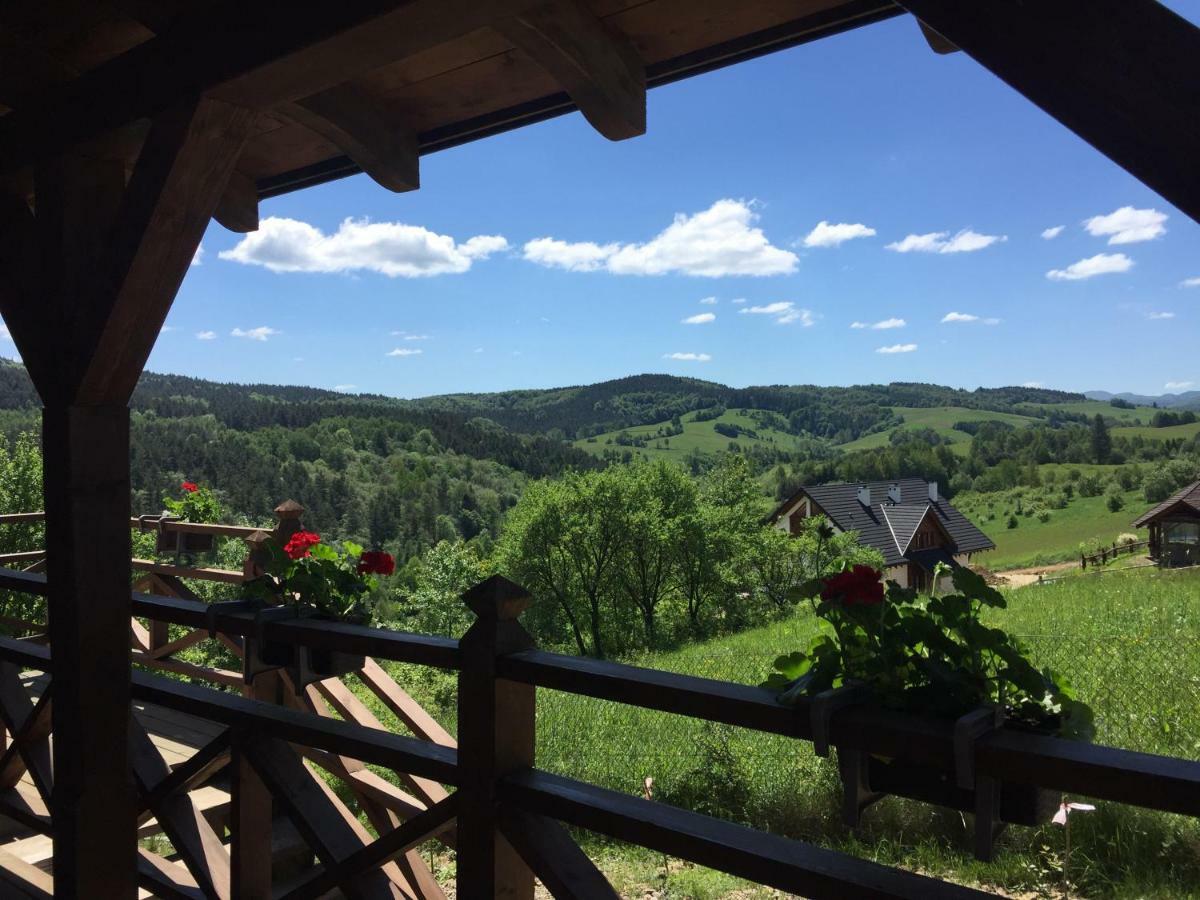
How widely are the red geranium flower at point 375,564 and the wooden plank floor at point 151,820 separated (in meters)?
0.96

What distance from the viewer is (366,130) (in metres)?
1.77

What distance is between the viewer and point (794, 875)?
3.23 ft

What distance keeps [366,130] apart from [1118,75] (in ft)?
4.98

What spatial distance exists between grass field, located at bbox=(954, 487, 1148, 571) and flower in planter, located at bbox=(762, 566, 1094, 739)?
28.7 meters

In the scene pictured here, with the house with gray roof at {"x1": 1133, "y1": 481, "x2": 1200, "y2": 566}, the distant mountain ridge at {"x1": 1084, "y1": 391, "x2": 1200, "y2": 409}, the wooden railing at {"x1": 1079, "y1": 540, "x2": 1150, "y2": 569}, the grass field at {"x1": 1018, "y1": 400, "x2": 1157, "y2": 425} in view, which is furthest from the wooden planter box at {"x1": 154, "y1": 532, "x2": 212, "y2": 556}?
the distant mountain ridge at {"x1": 1084, "y1": 391, "x2": 1200, "y2": 409}

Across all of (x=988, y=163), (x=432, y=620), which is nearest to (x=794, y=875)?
(x=432, y=620)

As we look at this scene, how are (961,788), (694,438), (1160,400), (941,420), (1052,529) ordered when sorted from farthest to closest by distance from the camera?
(1160,400) → (694,438) → (941,420) → (1052,529) → (961,788)

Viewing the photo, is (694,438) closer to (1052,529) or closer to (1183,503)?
(1052,529)

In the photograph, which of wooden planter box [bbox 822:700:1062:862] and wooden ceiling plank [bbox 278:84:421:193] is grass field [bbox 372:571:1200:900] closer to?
wooden planter box [bbox 822:700:1062:862]

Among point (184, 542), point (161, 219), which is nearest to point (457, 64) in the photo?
point (161, 219)

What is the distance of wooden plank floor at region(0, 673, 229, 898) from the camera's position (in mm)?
2559

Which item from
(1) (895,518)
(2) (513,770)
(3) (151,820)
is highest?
(2) (513,770)

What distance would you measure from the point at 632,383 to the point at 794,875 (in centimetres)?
9275

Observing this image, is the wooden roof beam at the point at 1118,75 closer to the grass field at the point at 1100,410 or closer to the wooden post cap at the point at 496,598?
the wooden post cap at the point at 496,598
